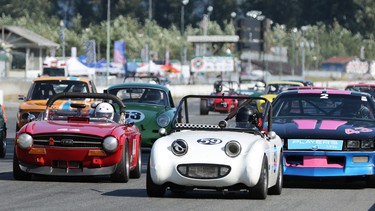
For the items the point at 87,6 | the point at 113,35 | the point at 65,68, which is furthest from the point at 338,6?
the point at 65,68

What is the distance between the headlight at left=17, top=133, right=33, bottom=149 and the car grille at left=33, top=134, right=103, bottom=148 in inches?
3.1

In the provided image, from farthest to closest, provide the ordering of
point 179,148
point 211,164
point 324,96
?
point 324,96
point 179,148
point 211,164

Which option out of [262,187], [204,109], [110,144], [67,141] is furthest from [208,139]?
[204,109]

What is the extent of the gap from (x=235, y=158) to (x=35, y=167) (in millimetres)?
3340

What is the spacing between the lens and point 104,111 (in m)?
17.2

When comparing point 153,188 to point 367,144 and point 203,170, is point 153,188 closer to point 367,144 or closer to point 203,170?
point 203,170

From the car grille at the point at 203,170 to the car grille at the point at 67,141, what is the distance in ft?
8.41

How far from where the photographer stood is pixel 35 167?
15.8 m

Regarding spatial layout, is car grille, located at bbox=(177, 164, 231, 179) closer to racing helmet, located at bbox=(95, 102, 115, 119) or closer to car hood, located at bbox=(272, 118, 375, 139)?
car hood, located at bbox=(272, 118, 375, 139)

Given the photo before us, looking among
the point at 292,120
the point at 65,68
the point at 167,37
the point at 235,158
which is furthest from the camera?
the point at 167,37

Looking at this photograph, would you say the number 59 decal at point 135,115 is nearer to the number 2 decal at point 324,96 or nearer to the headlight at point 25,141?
the number 2 decal at point 324,96

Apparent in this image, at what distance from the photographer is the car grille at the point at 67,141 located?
15.8 metres

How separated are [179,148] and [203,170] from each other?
1.17ft

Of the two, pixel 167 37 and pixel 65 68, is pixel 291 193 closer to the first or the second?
pixel 65 68
